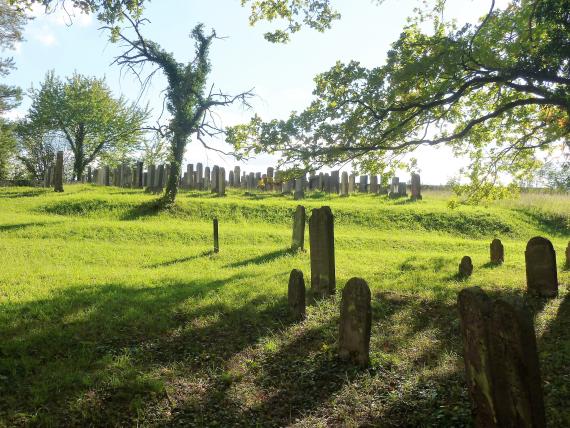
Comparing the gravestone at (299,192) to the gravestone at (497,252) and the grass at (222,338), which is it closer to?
the grass at (222,338)

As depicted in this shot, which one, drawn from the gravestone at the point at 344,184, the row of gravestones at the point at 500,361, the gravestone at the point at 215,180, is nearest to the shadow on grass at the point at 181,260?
the row of gravestones at the point at 500,361

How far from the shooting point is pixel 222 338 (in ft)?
22.2

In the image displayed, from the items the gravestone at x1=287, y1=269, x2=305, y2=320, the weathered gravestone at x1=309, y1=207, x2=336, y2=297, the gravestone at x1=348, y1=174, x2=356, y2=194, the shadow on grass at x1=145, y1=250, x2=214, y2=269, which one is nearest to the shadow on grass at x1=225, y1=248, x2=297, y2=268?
the shadow on grass at x1=145, y1=250, x2=214, y2=269

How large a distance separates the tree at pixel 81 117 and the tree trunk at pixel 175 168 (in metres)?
21.9

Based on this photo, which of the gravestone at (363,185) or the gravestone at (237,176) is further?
the gravestone at (237,176)

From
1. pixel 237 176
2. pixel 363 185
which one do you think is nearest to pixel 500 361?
pixel 363 185

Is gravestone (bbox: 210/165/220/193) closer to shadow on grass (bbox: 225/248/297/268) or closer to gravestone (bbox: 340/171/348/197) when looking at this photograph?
gravestone (bbox: 340/171/348/197)

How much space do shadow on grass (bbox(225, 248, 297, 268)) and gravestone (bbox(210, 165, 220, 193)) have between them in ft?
43.0

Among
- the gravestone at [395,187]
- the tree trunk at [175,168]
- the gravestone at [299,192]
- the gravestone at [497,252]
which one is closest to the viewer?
the gravestone at [497,252]

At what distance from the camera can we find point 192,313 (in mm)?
7613

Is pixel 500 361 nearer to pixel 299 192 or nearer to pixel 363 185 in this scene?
pixel 299 192

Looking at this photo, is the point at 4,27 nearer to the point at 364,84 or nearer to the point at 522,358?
the point at 364,84

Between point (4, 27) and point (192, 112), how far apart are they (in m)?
15.8

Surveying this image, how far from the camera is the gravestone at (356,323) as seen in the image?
581cm
